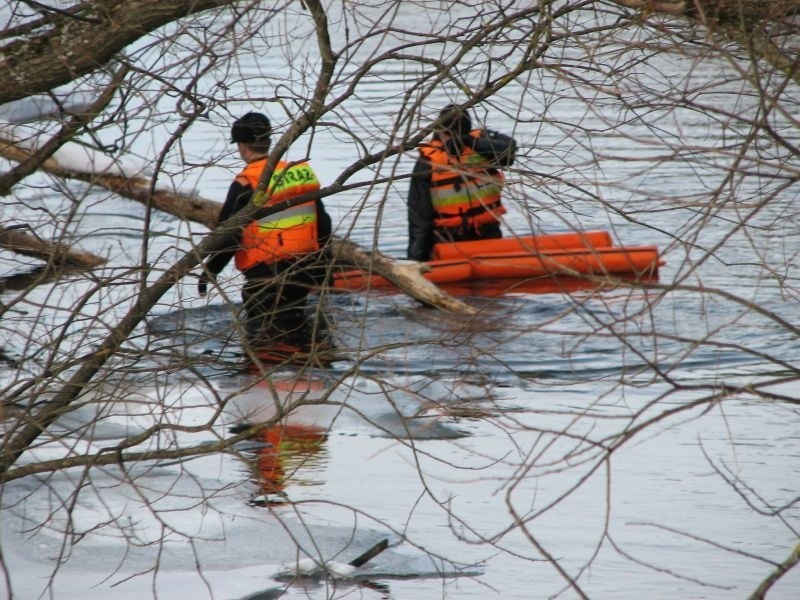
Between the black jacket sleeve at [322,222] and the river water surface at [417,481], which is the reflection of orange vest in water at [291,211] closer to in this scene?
the black jacket sleeve at [322,222]

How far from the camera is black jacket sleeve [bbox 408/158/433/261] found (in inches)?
405

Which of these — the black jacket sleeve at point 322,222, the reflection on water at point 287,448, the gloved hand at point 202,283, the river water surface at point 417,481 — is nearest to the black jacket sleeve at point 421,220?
the black jacket sleeve at point 322,222

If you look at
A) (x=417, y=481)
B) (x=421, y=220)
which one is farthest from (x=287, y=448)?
(x=421, y=220)

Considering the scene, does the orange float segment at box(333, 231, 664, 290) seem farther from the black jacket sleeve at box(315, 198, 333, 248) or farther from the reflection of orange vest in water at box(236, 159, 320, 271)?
the reflection of orange vest in water at box(236, 159, 320, 271)

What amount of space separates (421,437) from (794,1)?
4279mm

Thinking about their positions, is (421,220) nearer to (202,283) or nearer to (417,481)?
(417,481)

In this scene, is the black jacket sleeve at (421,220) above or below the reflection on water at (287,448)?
above

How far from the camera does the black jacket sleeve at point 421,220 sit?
1028 cm

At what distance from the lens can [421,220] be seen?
1032 centimetres

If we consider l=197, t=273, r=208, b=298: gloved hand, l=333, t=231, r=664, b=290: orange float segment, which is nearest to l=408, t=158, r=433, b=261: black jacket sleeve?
l=333, t=231, r=664, b=290: orange float segment

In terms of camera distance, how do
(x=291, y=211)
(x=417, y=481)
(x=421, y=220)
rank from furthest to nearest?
(x=421, y=220) → (x=291, y=211) → (x=417, y=481)

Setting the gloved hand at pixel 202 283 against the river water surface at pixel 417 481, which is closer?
the river water surface at pixel 417 481

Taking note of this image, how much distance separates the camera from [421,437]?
731 centimetres

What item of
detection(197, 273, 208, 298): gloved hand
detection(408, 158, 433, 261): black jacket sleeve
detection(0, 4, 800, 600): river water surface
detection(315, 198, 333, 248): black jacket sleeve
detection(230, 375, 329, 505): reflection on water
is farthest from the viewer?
detection(408, 158, 433, 261): black jacket sleeve
